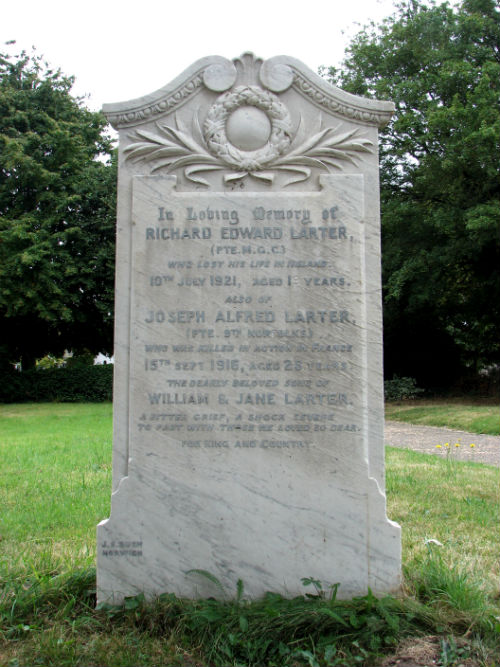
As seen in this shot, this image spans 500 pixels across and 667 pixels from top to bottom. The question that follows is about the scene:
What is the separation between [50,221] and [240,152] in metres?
20.0

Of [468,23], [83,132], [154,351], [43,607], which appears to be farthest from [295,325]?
[83,132]

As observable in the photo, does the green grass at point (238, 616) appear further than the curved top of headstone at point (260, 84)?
No

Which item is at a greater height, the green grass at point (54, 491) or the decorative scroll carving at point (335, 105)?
the decorative scroll carving at point (335, 105)

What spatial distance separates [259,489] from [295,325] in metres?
1.01

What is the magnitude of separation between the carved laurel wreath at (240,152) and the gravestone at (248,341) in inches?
0.4

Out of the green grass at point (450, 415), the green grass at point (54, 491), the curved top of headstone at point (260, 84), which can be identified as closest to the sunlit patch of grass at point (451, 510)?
the green grass at point (54, 491)

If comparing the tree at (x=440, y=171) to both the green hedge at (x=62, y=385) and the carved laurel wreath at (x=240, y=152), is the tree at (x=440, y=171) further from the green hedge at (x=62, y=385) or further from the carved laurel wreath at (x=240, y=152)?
the carved laurel wreath at (x=240, y=152)

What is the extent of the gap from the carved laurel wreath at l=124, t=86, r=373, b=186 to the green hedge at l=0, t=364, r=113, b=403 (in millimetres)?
19689

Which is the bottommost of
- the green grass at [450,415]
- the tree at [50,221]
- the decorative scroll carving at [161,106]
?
the green grass at [450,415]

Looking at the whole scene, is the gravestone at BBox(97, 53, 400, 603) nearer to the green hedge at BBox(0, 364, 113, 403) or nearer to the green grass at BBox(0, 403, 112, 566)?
the green grass at BBox(0, 403, 112, 566)

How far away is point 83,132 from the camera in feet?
80.6

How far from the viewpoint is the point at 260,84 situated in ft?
12.2

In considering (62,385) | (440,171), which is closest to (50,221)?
(62,385)

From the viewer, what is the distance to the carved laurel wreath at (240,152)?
12.0ft
